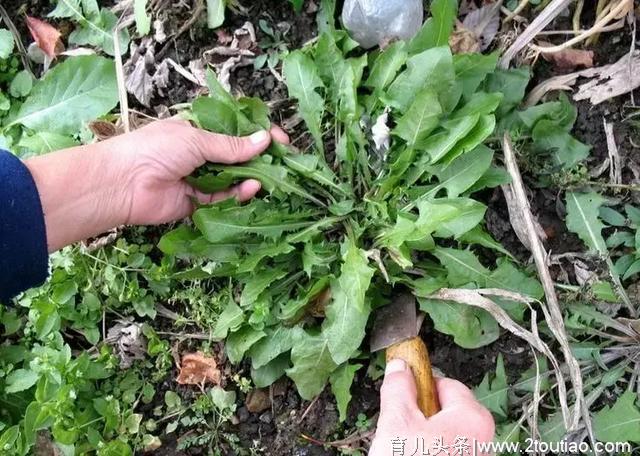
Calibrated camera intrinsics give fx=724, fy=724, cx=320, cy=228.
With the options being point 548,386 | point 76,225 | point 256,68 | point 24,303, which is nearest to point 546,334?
point 548,386

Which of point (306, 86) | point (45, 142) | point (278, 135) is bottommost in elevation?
point (45, 142)

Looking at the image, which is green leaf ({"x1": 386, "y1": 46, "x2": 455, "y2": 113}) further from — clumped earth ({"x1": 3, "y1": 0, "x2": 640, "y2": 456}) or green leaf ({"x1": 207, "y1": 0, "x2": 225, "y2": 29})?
green leaf ({"x1": 207, "y1": 0, "x2": 225, "y2": 29})

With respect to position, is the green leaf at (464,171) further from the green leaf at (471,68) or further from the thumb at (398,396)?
the thumb at (398,396)

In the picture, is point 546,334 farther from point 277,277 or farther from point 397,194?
point 277,277

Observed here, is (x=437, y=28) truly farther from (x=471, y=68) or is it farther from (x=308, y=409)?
(x=308, y=409)

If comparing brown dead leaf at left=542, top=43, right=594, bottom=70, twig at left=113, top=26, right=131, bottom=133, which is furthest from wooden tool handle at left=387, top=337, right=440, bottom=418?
twig at left=113, top=26, right=131, bottom=133

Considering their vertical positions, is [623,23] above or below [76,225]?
above

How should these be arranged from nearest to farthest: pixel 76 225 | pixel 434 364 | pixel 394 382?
pixel 394 382
pixel 76 225
pixel 434 364

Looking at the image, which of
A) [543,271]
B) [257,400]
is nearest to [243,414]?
[257,400]
